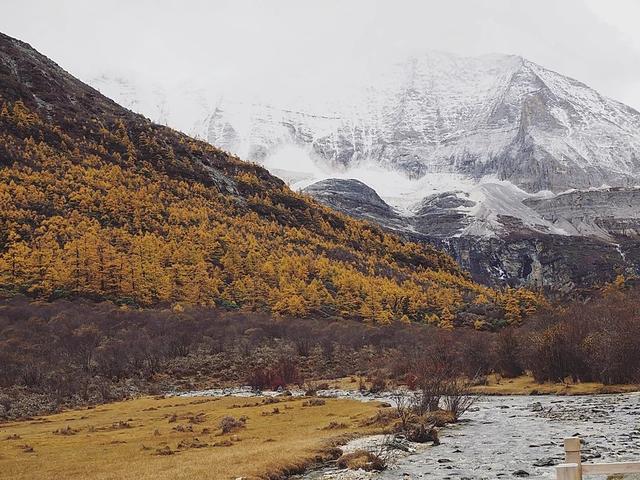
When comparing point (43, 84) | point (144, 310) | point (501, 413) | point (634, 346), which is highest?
point (43, 84)

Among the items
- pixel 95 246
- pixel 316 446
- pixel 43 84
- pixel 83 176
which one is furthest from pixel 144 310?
pixel 43 84

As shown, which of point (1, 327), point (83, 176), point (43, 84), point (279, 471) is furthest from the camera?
point (43, 84)

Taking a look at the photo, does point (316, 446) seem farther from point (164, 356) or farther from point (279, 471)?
point (164, 356)

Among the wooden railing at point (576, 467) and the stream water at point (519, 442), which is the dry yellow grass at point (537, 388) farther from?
the wooden railing at point (576, 467)

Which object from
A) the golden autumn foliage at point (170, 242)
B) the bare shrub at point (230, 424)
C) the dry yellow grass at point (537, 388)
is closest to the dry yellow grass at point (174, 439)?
the bare shrub at point (230, 424)

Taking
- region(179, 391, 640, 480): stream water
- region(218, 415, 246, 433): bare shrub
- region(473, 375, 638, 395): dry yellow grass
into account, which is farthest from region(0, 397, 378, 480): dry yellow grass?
region(473, 375, 638, 395): dry yellow grass

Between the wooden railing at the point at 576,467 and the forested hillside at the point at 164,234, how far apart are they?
84363 millimetres

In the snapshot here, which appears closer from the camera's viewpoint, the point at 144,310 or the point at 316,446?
the point at 316,446

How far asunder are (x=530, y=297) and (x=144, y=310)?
6525cm

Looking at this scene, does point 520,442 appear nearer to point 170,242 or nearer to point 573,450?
point 573,450

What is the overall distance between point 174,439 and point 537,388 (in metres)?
30.2

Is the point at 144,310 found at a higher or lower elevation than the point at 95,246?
lower

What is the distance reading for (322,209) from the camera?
7653 inches

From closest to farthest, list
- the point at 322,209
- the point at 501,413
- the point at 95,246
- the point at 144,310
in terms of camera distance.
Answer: the point at 501,413 → the point at 144,310 → the point at 95,246 → the point at 322,209
